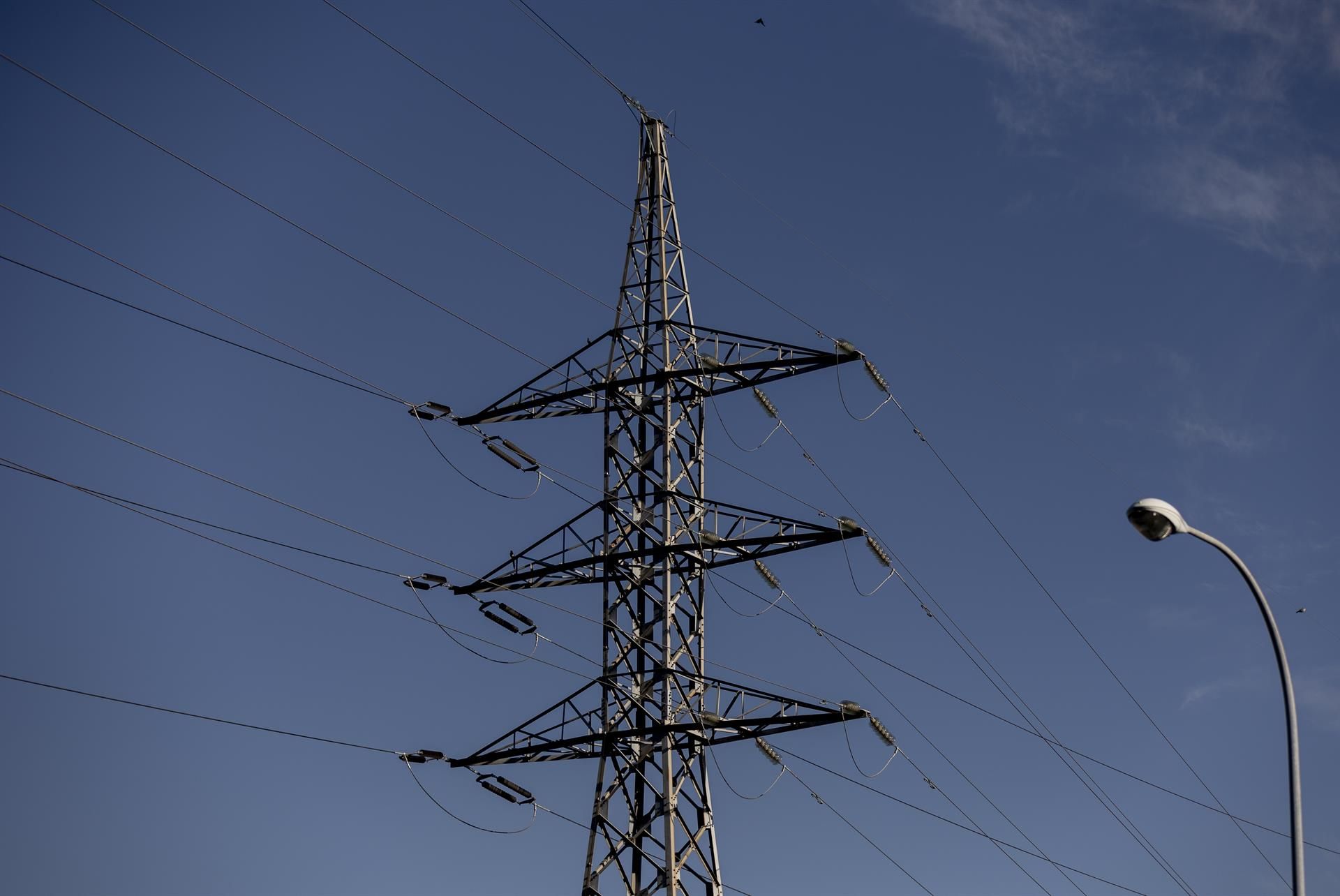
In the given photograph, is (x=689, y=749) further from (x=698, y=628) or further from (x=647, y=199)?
(x=647, y=199)

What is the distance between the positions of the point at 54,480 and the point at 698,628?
1262cm

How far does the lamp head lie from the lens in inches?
794

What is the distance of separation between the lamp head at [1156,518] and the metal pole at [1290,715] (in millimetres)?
200

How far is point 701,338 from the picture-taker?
1312 inches

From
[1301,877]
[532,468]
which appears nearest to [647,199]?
[532,468]

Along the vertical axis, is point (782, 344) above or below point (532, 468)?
above

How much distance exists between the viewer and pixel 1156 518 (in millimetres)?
20203

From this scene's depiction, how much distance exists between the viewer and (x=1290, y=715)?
19797 mm

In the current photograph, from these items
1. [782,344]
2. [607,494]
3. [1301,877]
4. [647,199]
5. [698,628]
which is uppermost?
[647,199]

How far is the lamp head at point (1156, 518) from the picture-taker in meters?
20.2

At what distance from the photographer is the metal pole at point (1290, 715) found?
18.6 meters

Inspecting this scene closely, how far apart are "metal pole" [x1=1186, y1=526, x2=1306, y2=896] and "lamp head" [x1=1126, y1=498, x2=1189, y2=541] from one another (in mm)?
200

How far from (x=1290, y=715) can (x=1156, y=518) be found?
291 cm

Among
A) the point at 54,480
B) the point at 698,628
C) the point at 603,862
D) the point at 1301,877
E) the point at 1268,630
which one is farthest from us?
the point at 698,628
